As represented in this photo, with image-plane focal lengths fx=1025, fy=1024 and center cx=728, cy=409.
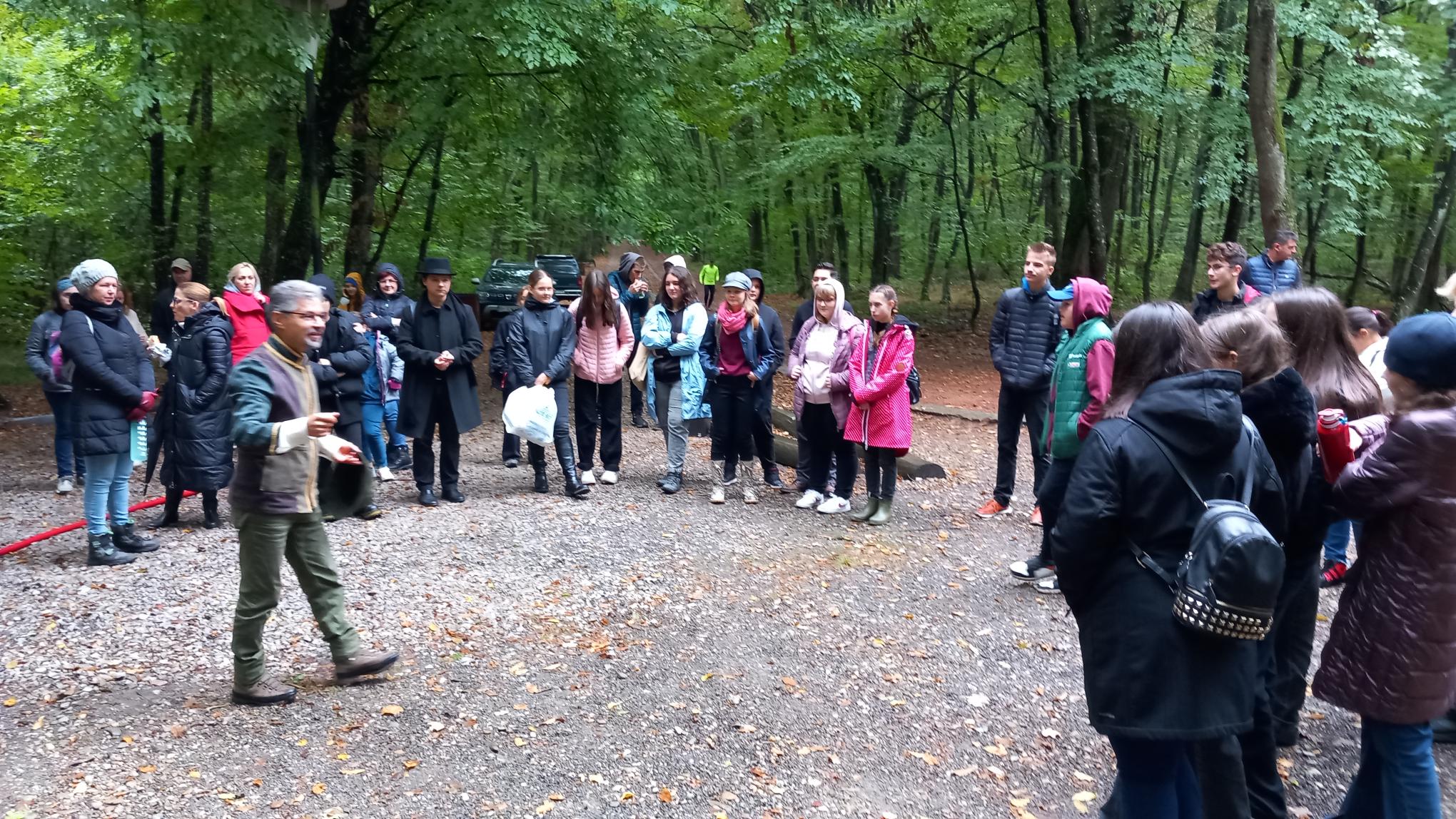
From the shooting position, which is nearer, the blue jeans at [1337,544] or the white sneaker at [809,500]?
the blue jeans at [1337,544]

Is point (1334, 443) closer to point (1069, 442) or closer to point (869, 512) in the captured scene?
point (1069, 442)

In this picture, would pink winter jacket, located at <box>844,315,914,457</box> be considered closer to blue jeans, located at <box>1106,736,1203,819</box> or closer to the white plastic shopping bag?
the white plastic shopping bag

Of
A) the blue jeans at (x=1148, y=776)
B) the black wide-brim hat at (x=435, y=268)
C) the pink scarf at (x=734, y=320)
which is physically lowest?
the blue jeans at (x=1148, y=776)

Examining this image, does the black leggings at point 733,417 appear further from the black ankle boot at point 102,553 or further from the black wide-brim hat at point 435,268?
the black ankle boot at point 102,553

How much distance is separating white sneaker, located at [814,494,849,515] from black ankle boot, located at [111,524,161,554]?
16.5ft

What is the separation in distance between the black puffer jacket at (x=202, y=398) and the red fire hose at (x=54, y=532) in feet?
1.97

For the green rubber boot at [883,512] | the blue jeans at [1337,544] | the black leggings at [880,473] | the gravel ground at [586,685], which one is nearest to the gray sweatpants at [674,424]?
the gravel ground at [586,685]

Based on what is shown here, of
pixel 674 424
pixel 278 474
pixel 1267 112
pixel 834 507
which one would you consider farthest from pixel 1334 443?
pixel 1267 112

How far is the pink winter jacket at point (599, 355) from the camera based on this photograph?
916 cm

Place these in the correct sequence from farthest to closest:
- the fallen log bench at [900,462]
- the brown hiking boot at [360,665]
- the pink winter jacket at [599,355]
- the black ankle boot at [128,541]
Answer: the fallen log bench at [900,462], the pink winter jacket at [599,355], the black ankle boot at [128,541], the brown hiking boot at [360,665]

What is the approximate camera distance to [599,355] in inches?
361

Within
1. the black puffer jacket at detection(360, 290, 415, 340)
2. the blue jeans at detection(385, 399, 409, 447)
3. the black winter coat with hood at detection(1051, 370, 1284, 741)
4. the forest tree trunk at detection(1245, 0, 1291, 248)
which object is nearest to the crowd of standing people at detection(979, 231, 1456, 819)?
the black winter coat with hood at detection(1051, 370, 1284, 741)

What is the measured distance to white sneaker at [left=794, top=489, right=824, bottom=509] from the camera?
868 centimetres

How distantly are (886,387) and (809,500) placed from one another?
143 cm
